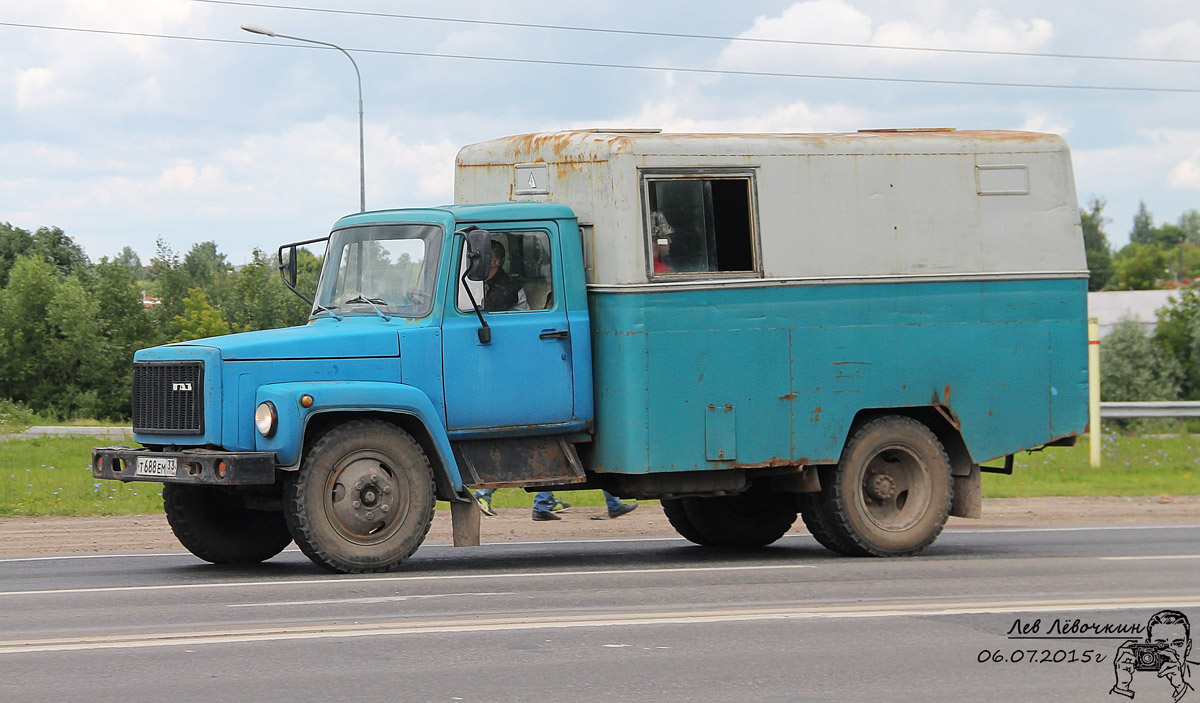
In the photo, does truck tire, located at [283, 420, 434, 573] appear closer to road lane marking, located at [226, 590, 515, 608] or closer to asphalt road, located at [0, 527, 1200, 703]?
asphalt road, located at [0, 527, 1200, 703]

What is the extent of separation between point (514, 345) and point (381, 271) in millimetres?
1131

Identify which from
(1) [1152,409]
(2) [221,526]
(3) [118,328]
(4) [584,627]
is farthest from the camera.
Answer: (3) [118,328]

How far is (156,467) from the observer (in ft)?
35.5

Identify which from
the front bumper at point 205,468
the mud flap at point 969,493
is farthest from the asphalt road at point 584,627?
the front bumper at point 205,468

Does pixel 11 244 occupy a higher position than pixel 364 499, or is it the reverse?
pixel 11 244

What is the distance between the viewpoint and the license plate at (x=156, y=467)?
1069 centimetres

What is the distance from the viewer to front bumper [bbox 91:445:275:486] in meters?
10.4

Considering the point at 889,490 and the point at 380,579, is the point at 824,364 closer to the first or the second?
the point at 889,490

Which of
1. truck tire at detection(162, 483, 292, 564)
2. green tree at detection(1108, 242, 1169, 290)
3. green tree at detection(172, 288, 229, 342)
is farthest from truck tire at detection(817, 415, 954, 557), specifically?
green tree at detection(1108, 242, 1169, 290)

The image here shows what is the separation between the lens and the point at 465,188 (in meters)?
13.2

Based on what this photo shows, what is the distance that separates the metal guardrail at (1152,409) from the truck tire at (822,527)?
14.0 meters

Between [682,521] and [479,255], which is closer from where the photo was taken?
[479,255]

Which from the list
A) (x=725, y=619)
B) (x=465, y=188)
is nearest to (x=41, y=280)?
(x=465, y=188)

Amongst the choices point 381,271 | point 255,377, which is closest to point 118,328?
point 381,271
